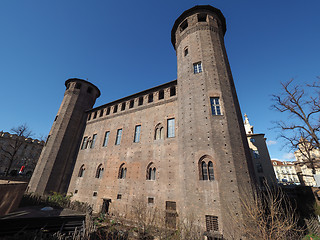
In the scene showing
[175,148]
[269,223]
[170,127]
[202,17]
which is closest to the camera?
[269,223]

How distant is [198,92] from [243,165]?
6.63 m

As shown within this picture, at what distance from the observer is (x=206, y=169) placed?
1024 centimetres

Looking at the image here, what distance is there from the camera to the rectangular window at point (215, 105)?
11.7m

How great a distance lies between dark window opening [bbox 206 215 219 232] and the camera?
28.5ft

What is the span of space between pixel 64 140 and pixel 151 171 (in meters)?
15.6

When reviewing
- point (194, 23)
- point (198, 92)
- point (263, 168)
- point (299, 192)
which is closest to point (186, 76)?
point (198, 92)

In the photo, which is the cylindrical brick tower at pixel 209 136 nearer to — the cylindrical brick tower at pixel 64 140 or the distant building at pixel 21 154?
the cylindrical brick tower at pixel 64 140

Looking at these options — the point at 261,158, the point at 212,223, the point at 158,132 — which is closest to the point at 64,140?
the point at 158,132

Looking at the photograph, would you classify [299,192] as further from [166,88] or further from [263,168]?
[166,88]

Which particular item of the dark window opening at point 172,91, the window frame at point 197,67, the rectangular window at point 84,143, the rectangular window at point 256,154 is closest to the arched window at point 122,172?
the rectangular window at point 84,143

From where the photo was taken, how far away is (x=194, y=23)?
52.0 ft

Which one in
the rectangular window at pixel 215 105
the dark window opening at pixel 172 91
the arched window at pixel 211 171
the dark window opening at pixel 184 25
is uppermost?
the dark window opening at pixel 184 25

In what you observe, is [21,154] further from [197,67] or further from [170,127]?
[197,67]

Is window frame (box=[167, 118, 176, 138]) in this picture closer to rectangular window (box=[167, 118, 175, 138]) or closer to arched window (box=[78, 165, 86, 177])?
rectangular window (box=[167, 118, 175, 138])
